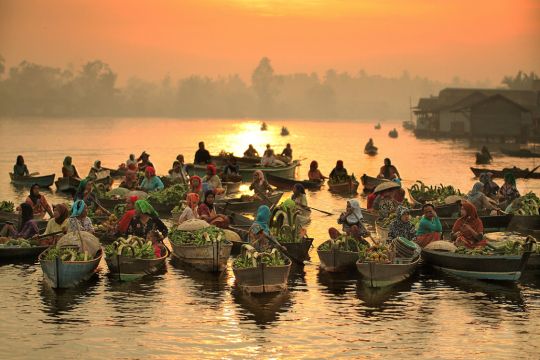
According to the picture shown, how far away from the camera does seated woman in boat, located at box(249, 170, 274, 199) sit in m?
34.6

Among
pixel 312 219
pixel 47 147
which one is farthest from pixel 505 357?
pixel 47 147

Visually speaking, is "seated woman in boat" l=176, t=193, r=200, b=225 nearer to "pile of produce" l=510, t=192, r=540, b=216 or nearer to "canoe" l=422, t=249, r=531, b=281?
"canoe" l=422, t=249, r=531, b=281

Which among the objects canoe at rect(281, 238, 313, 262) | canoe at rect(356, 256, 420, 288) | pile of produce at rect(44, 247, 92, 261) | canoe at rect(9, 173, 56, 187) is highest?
canoe at rect(9, 173, 56, 187)

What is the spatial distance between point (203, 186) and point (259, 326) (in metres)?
12.0

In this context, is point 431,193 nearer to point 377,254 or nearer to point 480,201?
A: point 480,201

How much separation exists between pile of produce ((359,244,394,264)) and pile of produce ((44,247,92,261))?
6586mm

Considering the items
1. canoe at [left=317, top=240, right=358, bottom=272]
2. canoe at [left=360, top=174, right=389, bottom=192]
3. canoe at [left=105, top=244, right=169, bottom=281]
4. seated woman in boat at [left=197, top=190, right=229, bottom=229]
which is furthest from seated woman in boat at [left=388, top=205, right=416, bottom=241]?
canoe at [left=360, top=174, right=389, bottom=192]

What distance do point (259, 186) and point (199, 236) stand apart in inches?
410

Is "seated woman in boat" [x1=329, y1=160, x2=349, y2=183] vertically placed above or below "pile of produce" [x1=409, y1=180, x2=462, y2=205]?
above

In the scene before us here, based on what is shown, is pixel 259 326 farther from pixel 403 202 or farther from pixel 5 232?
pixel 403 202

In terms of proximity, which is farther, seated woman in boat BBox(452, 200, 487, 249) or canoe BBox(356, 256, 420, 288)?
seated woman in boat BBox(452, 200, 487, 249)

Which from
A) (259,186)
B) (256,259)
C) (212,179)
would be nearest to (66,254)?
(256,259)

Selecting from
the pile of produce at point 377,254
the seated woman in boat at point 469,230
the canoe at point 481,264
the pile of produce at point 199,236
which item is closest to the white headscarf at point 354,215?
the pile of produce at point 377,254

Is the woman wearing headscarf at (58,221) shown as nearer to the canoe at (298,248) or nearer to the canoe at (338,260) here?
the canoe at (298,248)
